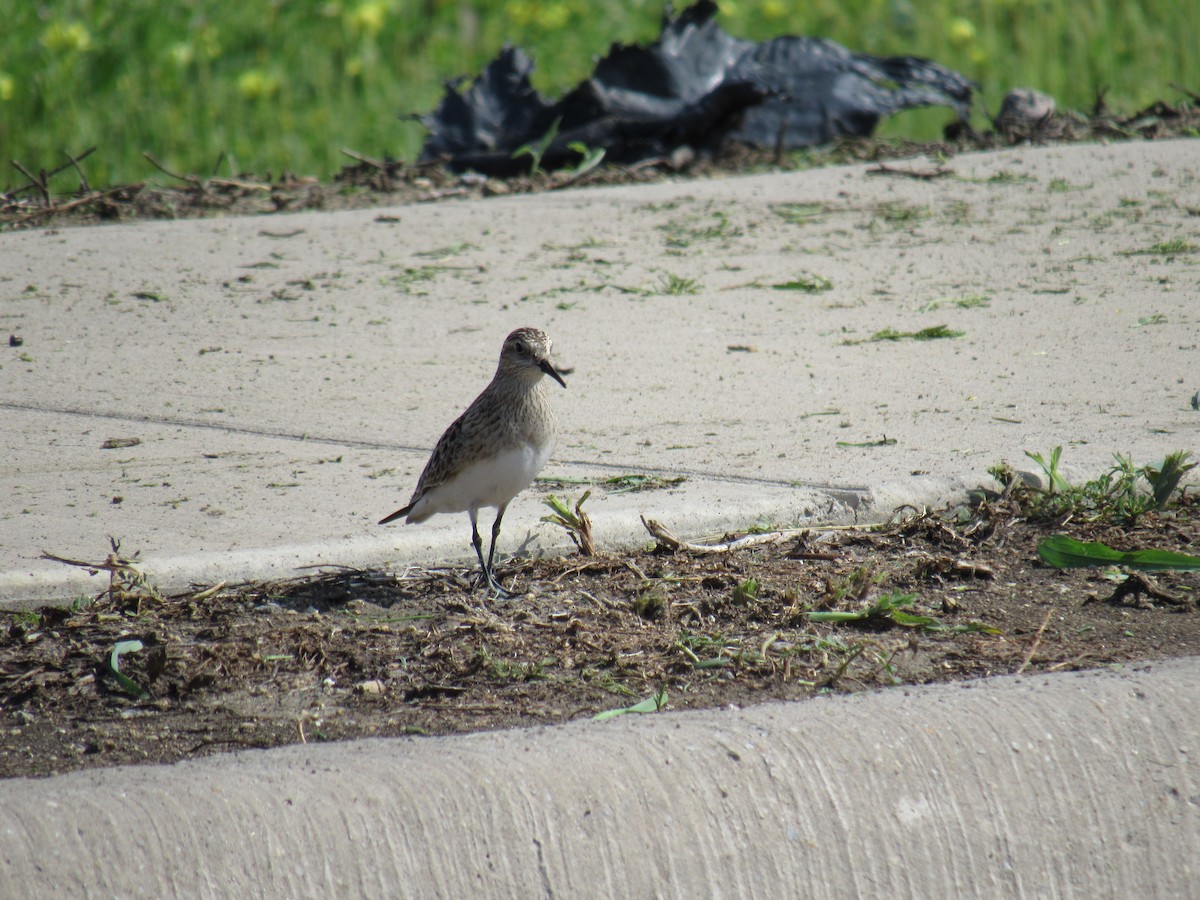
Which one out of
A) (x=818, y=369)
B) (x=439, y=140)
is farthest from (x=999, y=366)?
(x=439, y=140)

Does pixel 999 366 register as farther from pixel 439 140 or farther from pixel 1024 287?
pixel 439 140

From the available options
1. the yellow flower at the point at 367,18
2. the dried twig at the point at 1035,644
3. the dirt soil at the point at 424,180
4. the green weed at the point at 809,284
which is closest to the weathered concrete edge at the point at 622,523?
the dried twig at the point at 1035,644

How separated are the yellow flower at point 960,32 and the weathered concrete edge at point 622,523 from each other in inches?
445

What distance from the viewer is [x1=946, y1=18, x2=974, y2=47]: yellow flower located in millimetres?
14688

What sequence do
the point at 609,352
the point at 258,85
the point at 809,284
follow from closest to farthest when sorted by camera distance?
the point at 609,352 → the point at 809,284 → the point at 258,85

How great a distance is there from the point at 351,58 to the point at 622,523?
34.5 feet

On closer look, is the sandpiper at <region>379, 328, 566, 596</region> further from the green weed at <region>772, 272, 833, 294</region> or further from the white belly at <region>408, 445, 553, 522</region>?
the green weed at <region>772, 272, 833, 294</region>

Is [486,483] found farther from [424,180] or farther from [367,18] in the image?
[367,18]

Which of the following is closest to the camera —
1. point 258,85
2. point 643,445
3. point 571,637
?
point 571,637

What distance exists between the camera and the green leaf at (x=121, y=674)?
3285 millimetres

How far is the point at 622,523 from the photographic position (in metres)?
4.37

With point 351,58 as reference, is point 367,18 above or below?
above

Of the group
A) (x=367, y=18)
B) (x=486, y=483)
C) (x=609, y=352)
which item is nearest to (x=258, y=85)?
(x=367, y=18)

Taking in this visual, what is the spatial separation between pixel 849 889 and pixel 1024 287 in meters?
4.57
